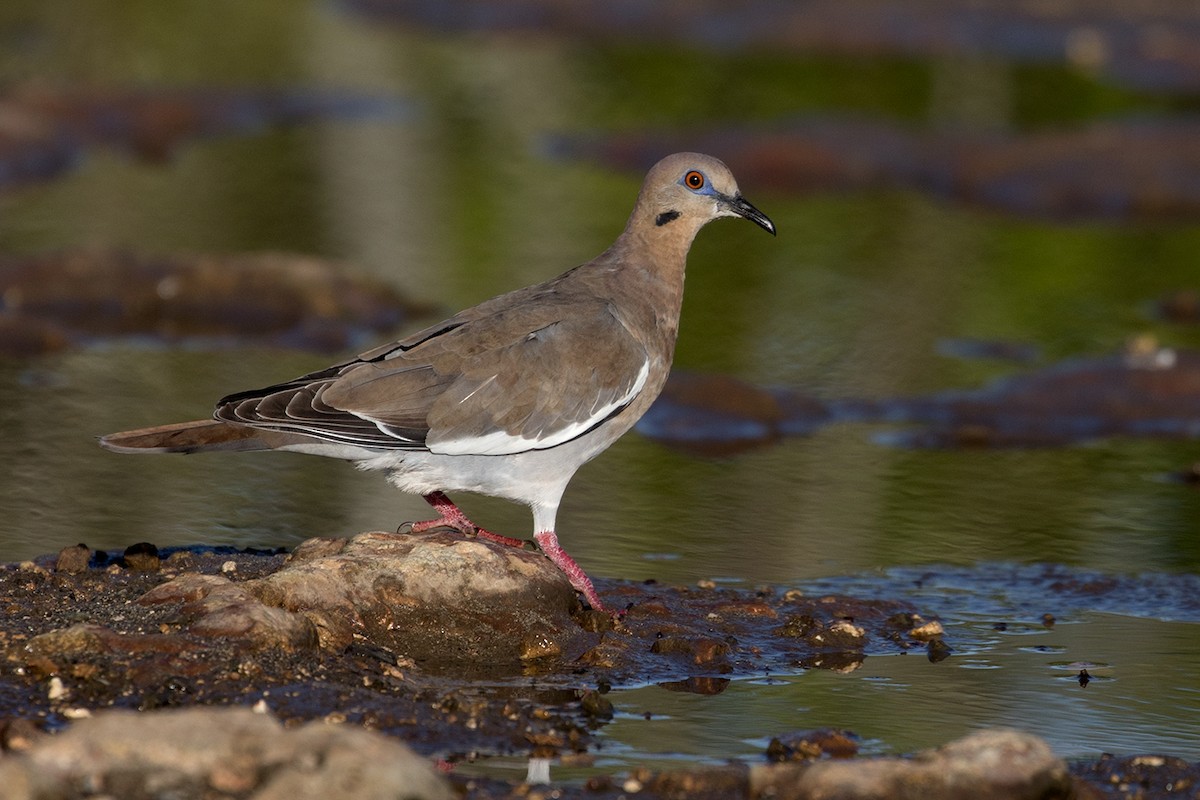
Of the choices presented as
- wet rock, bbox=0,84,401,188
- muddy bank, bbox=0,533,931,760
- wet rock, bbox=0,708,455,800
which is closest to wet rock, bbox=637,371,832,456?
muddy bank, bbox=0,533,931,760

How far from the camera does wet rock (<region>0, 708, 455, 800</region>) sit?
495 cm

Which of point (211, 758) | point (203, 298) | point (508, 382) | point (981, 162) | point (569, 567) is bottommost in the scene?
point (211, 758)

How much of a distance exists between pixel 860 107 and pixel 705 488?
12156 mm

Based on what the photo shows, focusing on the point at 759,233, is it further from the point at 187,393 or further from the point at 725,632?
the point at 725,632

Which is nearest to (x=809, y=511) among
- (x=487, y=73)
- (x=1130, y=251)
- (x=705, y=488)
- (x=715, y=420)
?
(x=705, y=488)

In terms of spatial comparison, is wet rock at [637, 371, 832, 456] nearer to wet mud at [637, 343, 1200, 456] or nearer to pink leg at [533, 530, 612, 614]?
wet mud at [637, 343, 1200, 456]

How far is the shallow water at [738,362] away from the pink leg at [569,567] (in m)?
0.60

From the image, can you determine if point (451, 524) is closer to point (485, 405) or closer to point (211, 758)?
point (485, 405)

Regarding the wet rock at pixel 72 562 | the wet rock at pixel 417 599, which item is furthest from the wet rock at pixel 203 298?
the wet rock at pixel 417 599

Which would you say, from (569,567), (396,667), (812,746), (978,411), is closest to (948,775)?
(812,746)

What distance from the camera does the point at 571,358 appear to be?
24.2 ft

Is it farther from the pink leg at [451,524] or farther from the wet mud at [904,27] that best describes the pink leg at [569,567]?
the wet mud at [904,27]

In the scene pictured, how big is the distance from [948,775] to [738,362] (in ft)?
21.4

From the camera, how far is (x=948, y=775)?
5359mm
